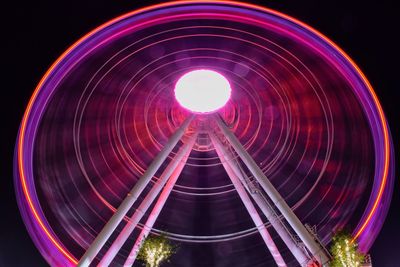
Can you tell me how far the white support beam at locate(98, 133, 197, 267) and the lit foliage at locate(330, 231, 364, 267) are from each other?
405cm

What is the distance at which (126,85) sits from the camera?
1268 cm

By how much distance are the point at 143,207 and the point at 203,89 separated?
4.37 metres

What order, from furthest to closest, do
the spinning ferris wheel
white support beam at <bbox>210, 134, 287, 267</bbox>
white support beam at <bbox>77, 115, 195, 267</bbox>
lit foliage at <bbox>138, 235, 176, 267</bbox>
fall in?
white support beam at <bbox>210, 134, 287, 267</bbox>
the spinning ferris wheel
lit foliage at <bbox>138, 235, 176, 267</bbox>
white support beam at <bbox>77, 115, 195, 267</bbox>

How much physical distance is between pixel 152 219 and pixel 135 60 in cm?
445

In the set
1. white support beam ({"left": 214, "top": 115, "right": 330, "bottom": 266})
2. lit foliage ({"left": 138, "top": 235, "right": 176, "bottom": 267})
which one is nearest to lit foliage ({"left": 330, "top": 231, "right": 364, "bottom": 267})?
white support beam ({"left": 214, "top": 115, "right": 330, "bottom": 266})

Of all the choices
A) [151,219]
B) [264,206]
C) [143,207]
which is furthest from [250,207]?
[143,207]

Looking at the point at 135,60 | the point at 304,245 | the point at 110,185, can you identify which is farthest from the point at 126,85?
the point at 304,245

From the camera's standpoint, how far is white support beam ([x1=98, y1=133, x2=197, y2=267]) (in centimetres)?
942

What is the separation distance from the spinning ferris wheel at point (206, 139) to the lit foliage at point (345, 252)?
292mm

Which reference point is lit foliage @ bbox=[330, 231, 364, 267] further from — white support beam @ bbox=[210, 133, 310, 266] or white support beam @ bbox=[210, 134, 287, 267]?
white support beam @ bbox=[210, 134, 287, 267]

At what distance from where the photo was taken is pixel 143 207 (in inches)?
399

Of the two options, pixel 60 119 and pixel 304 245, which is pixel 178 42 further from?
pixel 304 245

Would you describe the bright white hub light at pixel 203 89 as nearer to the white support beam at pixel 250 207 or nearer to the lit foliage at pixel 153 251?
the white support beam at pixel 250 207

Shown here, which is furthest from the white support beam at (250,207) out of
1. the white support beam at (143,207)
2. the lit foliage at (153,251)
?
the lit foliage at (153,251)
